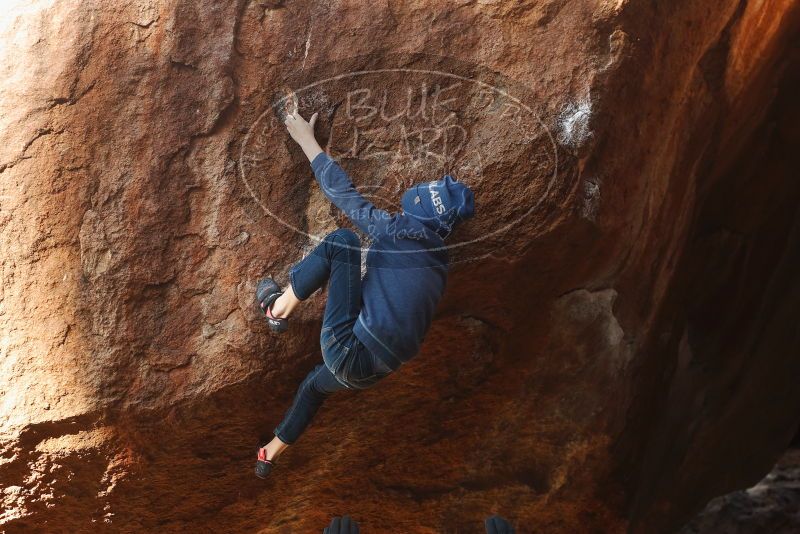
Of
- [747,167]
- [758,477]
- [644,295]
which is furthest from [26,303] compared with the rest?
[758,477]

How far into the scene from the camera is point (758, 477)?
6.02 m

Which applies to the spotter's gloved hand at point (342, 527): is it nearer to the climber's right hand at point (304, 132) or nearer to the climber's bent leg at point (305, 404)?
the climber's bent leg at point (305, 404)

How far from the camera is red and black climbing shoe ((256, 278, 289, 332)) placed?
3.06m

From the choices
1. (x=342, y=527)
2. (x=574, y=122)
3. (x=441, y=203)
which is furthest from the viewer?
(x=342, y=527)

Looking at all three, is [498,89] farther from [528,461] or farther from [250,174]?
[528,461]

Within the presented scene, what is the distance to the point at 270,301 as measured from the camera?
10.1 feet

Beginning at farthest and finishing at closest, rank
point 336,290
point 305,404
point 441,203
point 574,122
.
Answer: point 305,404 < point 574,122 < point 336,290 < point 441,203

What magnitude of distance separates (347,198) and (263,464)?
3.78 ft

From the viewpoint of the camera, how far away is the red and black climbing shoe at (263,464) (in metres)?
3.36

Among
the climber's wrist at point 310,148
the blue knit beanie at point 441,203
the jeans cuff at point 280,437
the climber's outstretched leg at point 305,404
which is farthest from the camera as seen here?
the jeans cuff at point 280,437

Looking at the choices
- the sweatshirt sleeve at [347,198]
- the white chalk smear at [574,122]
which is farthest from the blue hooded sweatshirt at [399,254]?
the white chalk smear at [574,122]

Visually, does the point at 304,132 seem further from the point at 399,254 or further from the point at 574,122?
the point at 574,122

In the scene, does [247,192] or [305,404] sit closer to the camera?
[247,192]

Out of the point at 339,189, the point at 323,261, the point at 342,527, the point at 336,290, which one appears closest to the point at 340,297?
the point at 336,290
